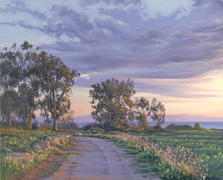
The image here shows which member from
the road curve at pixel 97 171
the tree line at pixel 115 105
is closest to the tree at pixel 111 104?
the tree line at pixel 115 105

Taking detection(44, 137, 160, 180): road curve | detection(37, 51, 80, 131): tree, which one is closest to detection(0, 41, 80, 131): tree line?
detection(37, 51, 80, 131): tree

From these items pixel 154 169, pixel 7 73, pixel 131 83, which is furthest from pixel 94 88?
pixel 154 169

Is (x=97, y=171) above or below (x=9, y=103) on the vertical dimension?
below

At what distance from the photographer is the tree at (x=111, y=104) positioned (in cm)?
4647

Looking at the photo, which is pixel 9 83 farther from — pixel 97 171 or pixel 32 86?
pixel 97 171

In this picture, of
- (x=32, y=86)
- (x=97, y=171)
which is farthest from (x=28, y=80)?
(x=97, y=171)

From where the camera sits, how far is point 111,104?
151 feet

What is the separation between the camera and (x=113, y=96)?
48.0m

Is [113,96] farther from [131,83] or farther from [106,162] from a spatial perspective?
[106,162]

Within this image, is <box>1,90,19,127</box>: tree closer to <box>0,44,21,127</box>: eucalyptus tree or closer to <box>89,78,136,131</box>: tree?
<box>0,44,21,127</box>: eucalyptus tree

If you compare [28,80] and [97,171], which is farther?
[28,80]

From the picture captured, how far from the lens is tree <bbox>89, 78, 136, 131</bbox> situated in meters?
46.5

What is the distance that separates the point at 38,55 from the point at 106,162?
30.7 metres

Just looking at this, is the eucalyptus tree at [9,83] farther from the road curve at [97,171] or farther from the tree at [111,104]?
the road curve at [97,171]
